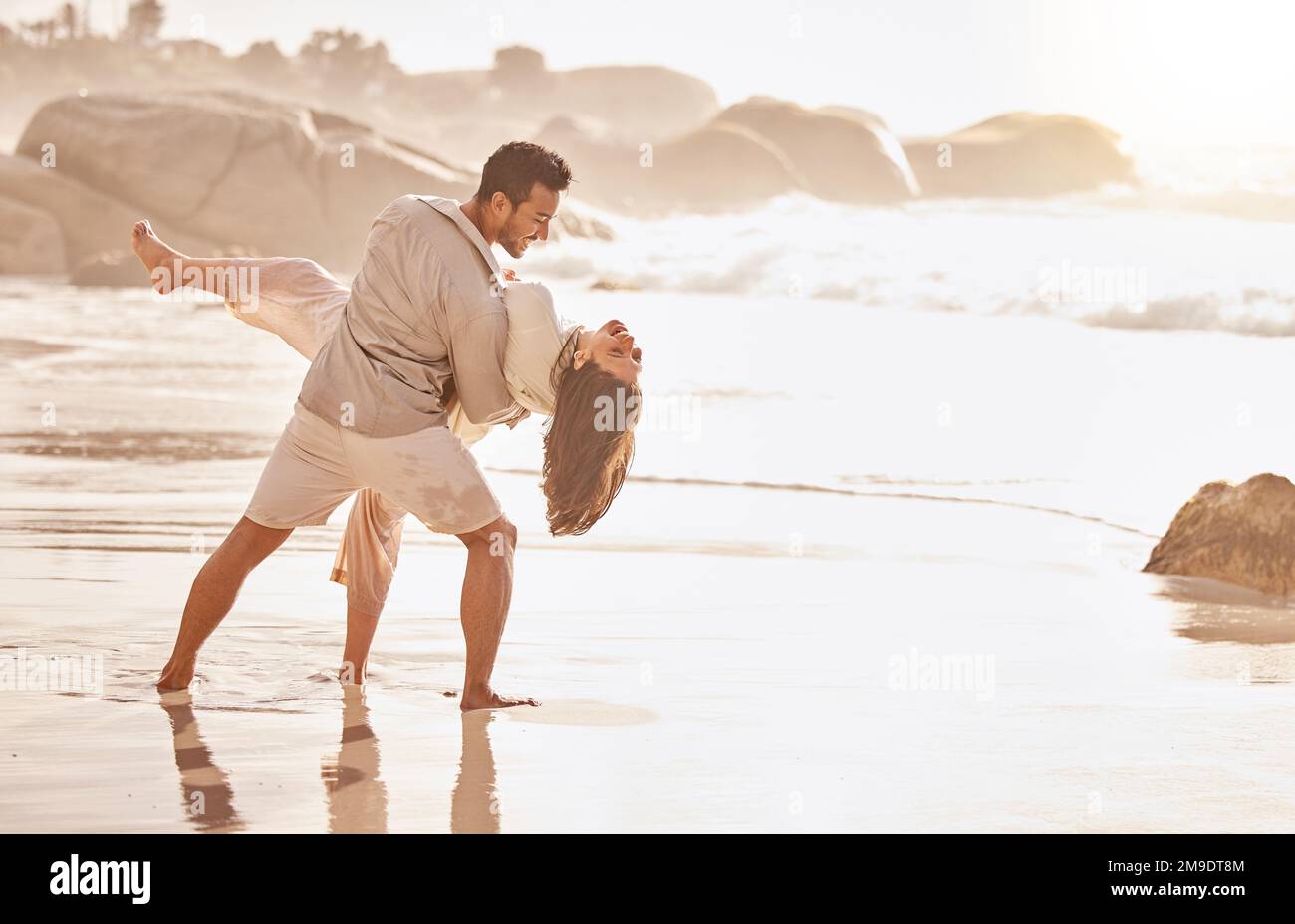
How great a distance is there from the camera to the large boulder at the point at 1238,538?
6480 millimetres

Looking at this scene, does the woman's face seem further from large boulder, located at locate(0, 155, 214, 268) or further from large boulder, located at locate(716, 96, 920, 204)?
large boulder, located at locate(716, 96, 920, 204)

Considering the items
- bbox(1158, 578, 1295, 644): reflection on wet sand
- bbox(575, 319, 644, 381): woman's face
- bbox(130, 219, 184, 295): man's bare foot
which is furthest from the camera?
bbox(1158, 578, 1295, 644): reflection on wet sand

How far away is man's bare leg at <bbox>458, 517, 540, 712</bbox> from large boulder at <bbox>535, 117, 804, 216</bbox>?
54.1 m

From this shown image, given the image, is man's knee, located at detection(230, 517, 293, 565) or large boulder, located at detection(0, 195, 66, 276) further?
large boulder, located at detection(0, 195, 66, 276)

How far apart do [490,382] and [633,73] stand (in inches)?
4020

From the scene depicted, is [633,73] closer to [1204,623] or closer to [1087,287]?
[1087,287]

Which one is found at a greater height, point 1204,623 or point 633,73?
point 633,73

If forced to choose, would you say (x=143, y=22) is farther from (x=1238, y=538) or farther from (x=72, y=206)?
(x=1238, y=538)

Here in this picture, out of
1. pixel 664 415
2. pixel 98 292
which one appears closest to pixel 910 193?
pixel 98 292

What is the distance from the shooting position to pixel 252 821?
338cm

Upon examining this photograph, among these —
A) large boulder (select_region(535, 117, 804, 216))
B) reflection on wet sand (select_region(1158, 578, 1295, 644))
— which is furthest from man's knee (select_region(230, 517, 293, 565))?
large boulder (select_region(535, 117, 804, 216))

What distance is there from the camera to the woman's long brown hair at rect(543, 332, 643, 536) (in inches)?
163

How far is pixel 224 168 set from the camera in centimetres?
3541

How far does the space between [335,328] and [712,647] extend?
168cm
